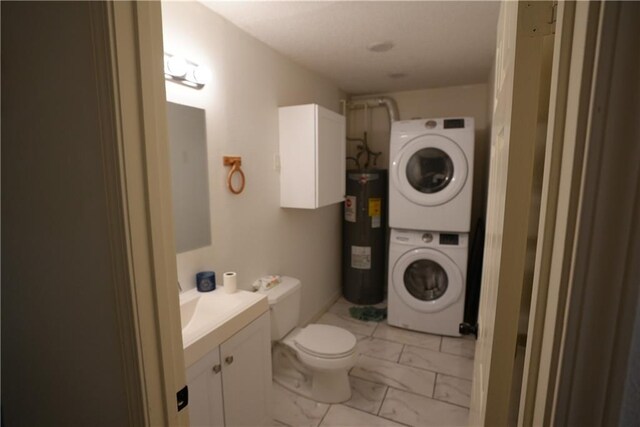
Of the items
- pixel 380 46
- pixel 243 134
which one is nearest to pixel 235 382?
pixel 243 134

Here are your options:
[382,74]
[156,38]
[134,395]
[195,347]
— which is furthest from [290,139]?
[134,395]

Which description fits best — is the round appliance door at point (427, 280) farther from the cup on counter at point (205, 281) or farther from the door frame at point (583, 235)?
the door frame at point (583, 235)

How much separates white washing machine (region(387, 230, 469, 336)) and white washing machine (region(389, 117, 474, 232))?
5.1 inches

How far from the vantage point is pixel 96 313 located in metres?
0.69

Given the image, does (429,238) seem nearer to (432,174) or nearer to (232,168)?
(432,174)

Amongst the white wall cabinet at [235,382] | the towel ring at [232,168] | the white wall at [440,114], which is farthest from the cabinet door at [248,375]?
the white wall at [440,114]

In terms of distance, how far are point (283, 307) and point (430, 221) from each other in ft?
4.92

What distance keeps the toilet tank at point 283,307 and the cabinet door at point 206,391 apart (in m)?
0.65

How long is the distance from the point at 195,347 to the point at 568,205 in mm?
1304

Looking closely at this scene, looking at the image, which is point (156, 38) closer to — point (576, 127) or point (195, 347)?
point (576, 127)

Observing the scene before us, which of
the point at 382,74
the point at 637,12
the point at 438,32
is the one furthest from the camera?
the point at 382,74

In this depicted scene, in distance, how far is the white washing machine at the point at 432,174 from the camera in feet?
8.77

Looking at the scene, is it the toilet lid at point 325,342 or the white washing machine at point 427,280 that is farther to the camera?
the white washing machine at point 427,280

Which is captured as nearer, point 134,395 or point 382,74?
point 134,395
